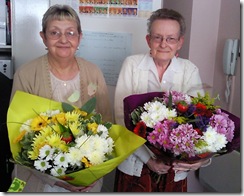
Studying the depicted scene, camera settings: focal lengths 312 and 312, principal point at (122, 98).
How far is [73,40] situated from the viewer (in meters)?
1.45

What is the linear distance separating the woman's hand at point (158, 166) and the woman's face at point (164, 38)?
0.48m

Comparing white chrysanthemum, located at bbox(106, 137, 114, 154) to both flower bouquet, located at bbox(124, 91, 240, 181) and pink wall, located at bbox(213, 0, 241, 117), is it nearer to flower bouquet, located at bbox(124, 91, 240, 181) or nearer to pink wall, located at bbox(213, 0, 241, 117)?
flower bouquet, located at bbox(124, 91, 240, 181)

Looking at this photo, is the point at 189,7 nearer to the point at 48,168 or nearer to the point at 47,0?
the point at 47,0

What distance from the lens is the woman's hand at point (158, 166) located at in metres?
1.31

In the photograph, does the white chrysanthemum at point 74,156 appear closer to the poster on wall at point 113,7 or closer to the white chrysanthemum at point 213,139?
the white chrysanthemum at point 213,139

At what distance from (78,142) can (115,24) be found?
4.22 ft

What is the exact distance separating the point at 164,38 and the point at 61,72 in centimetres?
52

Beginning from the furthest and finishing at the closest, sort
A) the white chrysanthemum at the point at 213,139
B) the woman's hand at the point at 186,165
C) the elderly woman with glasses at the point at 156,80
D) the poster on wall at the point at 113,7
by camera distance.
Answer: the poster on wall at the point at 113,7
the elderly woman with glasses at the point at 156,80
the woman's hand at the point at 186,165
the white chrysanthemum at the point at 213,139

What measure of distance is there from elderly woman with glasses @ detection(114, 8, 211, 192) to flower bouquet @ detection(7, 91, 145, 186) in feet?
0.86

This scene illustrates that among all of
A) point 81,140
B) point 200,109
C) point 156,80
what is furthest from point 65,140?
point 156,80

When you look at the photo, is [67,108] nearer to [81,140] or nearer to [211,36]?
[81,140]

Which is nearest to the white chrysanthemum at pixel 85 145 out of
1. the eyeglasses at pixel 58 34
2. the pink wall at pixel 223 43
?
the eyeglasses at pixel 58 34

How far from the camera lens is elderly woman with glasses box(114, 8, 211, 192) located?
1423 mm

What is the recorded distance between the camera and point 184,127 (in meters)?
1.11
